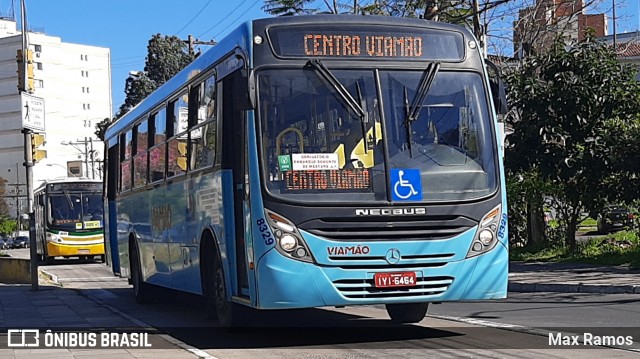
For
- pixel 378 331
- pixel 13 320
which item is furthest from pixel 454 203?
pixel 13 320

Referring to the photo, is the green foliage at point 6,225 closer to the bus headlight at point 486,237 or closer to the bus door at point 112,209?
the bus door at point 112,209

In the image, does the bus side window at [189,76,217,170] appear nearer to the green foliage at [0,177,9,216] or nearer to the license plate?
the license plate

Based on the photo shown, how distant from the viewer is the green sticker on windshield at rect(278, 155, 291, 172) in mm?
9586

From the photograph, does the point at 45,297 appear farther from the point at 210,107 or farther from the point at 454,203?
the point at 454,203

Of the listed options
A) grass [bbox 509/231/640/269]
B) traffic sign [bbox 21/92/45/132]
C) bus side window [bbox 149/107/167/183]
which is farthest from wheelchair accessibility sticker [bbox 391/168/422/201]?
traffic sign [bbox 21/92/45/132]

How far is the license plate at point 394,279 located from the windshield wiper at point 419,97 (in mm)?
1236

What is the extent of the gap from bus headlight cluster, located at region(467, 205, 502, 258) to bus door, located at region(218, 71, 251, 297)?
2341 mm

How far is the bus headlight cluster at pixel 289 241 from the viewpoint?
369 inches

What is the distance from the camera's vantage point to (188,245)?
12.5 meters

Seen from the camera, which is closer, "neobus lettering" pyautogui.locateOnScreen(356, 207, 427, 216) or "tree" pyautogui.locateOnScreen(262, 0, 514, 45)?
"neobus lettering" pyautogui.locateOnScreen(356, 207, 427, 216)

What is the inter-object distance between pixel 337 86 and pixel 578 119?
1221cm

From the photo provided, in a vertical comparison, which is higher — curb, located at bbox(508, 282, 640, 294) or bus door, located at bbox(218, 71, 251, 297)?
bus door, located at bbox(218, 71, 251, 297)

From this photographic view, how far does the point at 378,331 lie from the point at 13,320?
21.0 feet

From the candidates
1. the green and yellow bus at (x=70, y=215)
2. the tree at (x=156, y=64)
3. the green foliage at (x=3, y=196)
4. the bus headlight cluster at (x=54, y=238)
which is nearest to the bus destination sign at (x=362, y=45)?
the green and yellow bus at (x=70, y=215)
